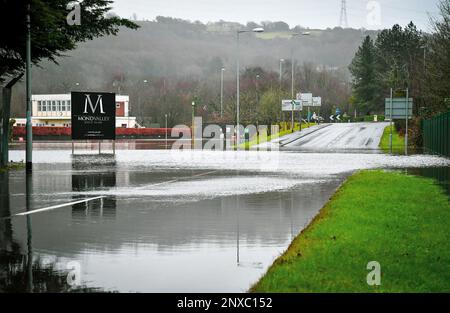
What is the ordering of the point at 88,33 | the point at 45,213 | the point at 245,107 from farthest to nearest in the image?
the point at 245,107 → the point at 88,33 → the point at 45,213

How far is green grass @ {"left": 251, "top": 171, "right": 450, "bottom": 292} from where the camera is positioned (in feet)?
24.5

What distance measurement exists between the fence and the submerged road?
179 inches

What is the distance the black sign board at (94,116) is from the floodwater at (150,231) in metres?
17.8

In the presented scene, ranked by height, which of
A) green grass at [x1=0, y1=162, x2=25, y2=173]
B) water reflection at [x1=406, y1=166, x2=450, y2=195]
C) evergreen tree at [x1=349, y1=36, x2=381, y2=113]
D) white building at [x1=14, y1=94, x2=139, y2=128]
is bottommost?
water reflection at [x1=406, y1=166, x2=450, y2=195]

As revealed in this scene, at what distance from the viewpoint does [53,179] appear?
23.9 m

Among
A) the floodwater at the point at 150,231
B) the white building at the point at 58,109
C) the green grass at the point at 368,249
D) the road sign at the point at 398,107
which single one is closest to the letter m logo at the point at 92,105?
the floodwater at the point at 150,231

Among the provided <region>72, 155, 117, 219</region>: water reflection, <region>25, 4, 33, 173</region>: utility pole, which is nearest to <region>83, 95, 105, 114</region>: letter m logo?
<region>72, 155, 117, 219</region>: water reflection

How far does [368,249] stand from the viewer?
952 cm

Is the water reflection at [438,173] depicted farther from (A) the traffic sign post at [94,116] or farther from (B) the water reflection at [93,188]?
(A) the traffic sign post at [94,116]

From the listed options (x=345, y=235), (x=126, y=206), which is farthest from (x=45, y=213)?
(x=345, y=235)

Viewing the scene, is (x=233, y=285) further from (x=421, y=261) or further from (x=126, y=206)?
(x=126, y=206)

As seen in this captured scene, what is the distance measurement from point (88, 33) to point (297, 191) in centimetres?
1374

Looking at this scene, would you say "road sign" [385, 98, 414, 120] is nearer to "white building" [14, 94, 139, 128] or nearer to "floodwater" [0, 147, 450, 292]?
"floodwater" [0, 147, 450, 292]
